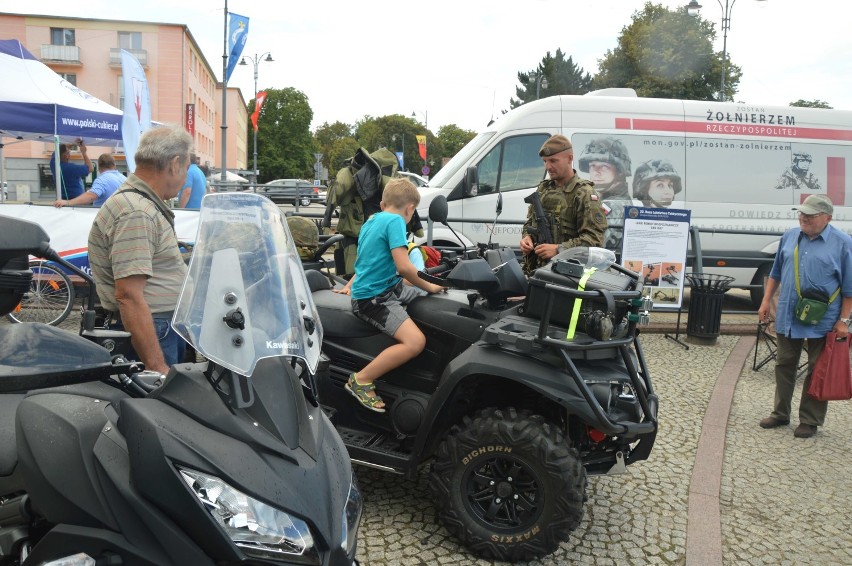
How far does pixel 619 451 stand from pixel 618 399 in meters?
0.30

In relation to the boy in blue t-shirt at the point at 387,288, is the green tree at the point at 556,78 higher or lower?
higher

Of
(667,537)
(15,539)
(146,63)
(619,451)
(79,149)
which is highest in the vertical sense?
(146,63)

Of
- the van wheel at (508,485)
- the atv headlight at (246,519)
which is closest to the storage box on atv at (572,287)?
the van wheel at (508,485)

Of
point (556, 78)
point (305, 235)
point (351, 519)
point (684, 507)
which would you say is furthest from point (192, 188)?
point (556, 78)

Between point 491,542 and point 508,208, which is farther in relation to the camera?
point 508,208

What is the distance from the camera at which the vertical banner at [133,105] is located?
9719 mm

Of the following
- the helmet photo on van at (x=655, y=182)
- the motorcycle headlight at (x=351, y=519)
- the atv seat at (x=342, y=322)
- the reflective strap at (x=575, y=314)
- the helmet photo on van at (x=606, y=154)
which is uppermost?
the helmet photo on van at (x=606, y=154)

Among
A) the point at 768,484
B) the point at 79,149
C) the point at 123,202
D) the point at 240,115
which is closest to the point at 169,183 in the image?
the point at 123,202

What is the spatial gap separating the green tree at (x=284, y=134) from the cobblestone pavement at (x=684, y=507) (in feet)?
277

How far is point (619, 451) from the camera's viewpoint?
3.38 meters

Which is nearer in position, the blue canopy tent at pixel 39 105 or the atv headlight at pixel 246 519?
the atv headlight at pixel 246 519

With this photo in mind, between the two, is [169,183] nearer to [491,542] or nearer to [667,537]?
[491,542]

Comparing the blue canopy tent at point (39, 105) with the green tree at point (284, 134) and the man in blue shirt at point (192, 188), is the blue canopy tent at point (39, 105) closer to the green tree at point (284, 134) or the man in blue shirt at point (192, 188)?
the man in blue shirt at point (192, 188)

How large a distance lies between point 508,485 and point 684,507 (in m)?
1.37
